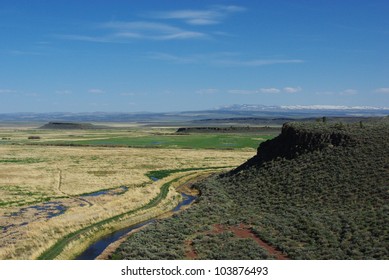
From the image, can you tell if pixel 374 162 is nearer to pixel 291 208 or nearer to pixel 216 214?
pixel 291 208

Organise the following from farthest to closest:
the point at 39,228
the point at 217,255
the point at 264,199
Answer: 1. the point at 264,199
2. the point at 39,228
3. the point at 217,255

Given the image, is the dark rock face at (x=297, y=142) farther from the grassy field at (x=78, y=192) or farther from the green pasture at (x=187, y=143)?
the green pasture at (x=187, y=143)

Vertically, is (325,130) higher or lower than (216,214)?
higher

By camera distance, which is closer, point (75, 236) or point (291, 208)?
point (75, 236)

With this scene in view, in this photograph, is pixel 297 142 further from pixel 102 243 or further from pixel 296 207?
pixel 102 243

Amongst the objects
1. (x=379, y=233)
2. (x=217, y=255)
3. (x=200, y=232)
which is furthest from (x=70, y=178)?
(x=379, y=233)

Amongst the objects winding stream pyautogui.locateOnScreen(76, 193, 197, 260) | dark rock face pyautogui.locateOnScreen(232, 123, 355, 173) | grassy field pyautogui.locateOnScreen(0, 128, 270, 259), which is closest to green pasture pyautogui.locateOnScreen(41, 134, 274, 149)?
grassy field pyautogui.locateOnScreen(0, 128, 270, 259)
